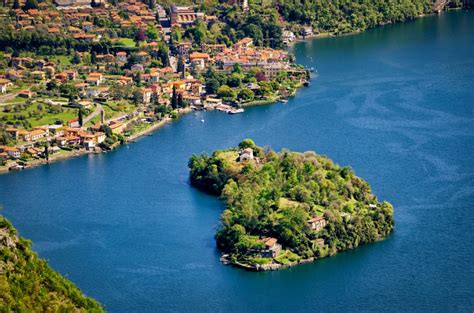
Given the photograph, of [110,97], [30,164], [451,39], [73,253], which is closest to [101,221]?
[73,253]

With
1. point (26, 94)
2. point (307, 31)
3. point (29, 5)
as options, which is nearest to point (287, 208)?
point (26, 94)

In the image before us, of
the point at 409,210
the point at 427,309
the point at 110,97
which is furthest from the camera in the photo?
the point at 110,97

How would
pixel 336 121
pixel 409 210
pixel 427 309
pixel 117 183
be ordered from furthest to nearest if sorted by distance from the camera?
pixel 336 121
pixel 117 183
pixel 409 210
pixel 427 309

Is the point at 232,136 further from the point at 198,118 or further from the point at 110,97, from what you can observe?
the point at 110,97

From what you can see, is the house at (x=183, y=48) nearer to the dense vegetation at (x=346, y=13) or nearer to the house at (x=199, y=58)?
the house at (x=199, y=58)

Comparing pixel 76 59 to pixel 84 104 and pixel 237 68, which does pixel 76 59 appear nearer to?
pixel 237 68

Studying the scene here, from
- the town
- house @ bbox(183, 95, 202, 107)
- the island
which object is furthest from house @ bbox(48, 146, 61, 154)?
house @ bbox(183, 95, 202, 107)

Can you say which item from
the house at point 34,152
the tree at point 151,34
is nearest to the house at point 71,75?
the tree at point 151,34
